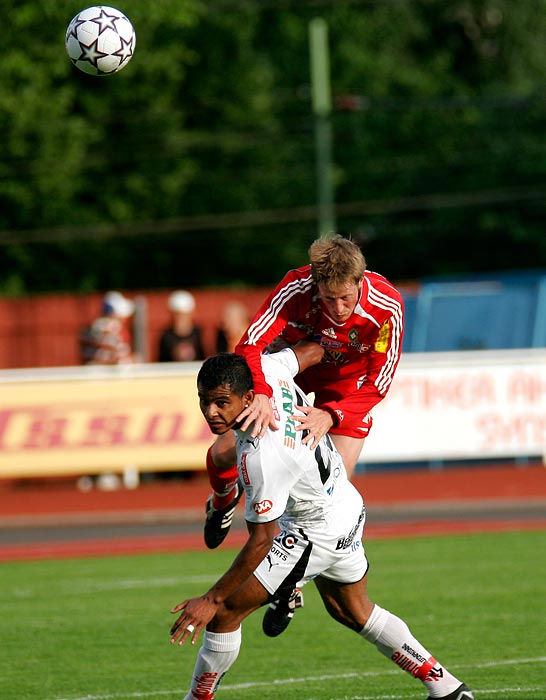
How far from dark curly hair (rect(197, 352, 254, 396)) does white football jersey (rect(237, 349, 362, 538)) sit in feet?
0.73

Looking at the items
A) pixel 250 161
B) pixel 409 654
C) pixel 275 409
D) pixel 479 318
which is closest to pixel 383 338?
pixel 275 409

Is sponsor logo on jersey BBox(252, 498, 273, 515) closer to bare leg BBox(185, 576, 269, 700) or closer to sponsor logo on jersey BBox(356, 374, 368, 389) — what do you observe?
bare leg BBox(185, 576, 269, 700)

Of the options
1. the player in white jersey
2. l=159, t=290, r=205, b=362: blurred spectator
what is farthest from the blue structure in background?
the player in white jersey

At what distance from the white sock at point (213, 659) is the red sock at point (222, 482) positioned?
4.05ft

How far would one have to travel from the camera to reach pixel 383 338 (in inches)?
313

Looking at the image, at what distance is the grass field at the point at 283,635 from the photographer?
8391 millimetres

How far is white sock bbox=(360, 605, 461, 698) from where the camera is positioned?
725 cm

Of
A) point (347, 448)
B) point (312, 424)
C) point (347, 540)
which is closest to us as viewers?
point (312, 424)

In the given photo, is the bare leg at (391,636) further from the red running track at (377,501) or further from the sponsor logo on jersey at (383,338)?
the red running track at (377,501)

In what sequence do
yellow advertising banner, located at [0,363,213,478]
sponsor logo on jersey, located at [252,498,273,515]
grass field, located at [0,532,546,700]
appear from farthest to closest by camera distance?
yellow advertising banner, located at [0,363,213,478] < grass field, located at [0,532,546,700] < sponsor logo on jersey, located at [252,498,273,515]

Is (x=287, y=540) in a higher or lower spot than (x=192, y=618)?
higher

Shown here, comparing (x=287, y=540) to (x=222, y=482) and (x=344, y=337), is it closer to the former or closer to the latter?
(x=222, y=482)

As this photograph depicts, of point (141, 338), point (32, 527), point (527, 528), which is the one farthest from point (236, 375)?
point (141, 338)

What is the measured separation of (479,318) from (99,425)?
905 centimetres
